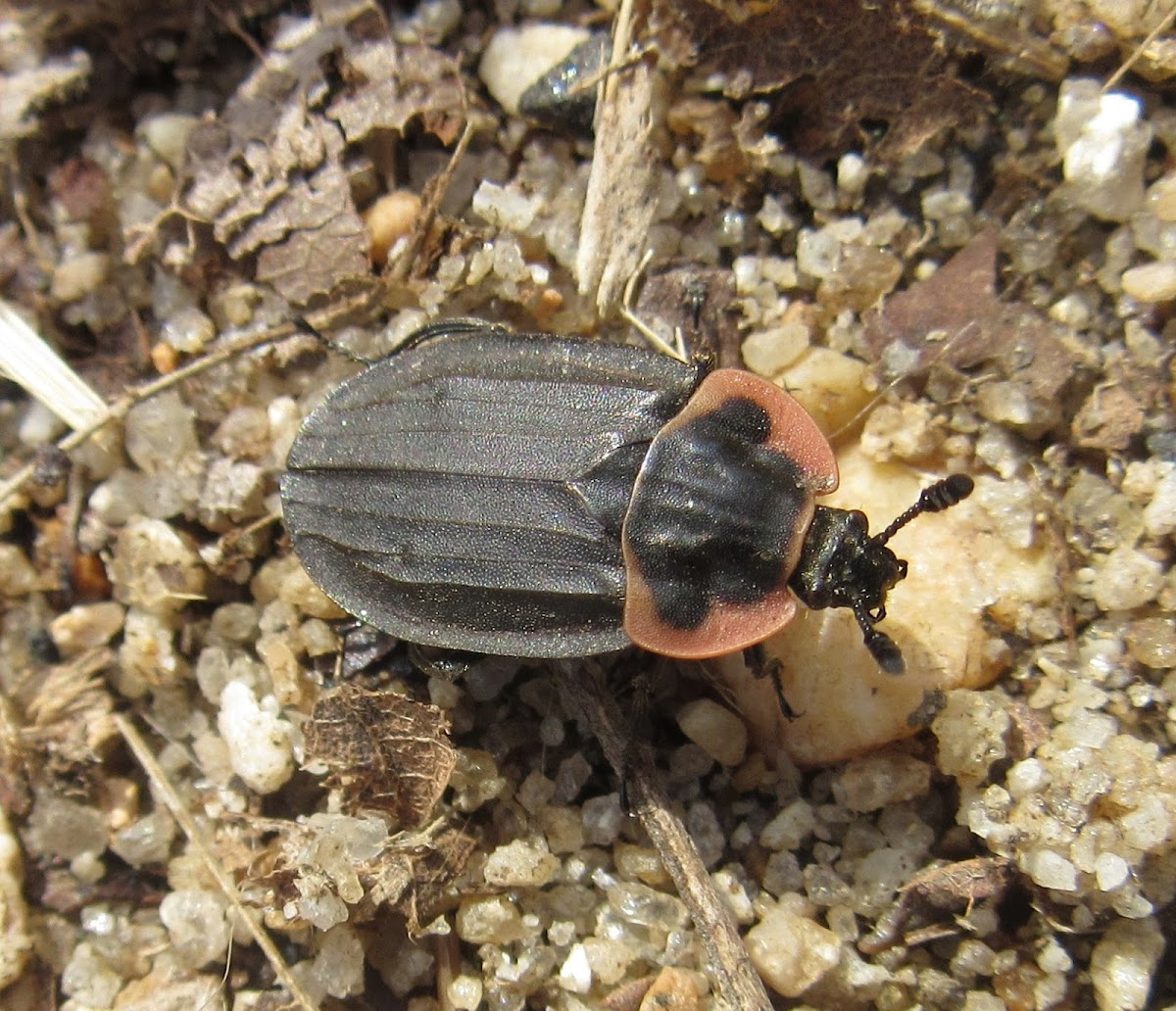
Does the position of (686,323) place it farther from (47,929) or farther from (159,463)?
(47,929)

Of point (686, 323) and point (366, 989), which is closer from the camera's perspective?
point (366, 989)

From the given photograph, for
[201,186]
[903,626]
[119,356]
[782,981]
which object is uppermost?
[201,186]

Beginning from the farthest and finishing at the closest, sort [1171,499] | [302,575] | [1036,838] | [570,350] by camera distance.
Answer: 1. [302,575]
2. [570,350]
3. [1171,499]
4. [1036,838]

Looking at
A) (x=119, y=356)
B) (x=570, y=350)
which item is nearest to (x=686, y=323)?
(x=570, y=350)

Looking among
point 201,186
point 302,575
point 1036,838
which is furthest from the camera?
point 201,186

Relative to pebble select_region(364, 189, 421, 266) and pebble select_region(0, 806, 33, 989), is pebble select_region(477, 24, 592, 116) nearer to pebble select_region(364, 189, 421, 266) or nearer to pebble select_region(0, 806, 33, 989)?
pebble select_region(364, 189, 421, 266)

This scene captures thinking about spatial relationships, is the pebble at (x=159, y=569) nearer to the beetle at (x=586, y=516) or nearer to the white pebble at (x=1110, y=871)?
the beetle at (x=586, y=516)

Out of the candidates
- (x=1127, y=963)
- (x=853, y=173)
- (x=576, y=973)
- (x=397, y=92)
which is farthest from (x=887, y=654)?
(x=397, y=92)
